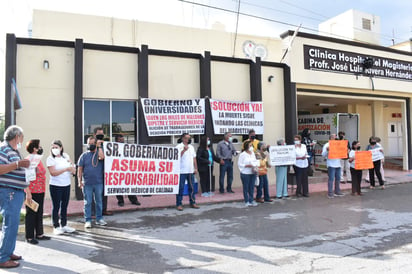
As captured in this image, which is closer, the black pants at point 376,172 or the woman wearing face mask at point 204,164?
the woman wearing face mask at point 204,164

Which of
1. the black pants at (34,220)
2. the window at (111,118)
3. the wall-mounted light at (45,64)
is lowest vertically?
the black pants at (34,220)

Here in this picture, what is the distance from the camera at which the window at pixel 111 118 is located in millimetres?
10273

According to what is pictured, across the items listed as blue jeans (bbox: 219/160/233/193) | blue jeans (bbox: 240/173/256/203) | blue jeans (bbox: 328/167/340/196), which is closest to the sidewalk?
blue jeans (bbox: 219/160/233/193)

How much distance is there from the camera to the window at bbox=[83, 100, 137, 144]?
404 inches

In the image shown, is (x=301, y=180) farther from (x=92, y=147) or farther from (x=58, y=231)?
(x=58, y=231)

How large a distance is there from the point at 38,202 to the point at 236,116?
7.44 metres

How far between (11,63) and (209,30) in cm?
933

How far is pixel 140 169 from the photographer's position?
820 centimetres

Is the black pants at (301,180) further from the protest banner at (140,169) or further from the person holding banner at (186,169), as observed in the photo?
the protest banner at (140,169)

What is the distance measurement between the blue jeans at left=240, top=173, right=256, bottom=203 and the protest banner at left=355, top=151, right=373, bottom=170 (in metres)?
4.01

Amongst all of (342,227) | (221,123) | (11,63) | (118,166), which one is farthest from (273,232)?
(11,63)

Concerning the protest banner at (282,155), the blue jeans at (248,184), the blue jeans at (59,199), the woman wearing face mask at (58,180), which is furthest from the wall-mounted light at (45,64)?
the protest banner at (282,155)

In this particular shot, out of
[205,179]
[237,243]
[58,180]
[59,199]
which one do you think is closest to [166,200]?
[205,179]

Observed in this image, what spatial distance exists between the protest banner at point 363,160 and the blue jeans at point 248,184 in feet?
13.1
